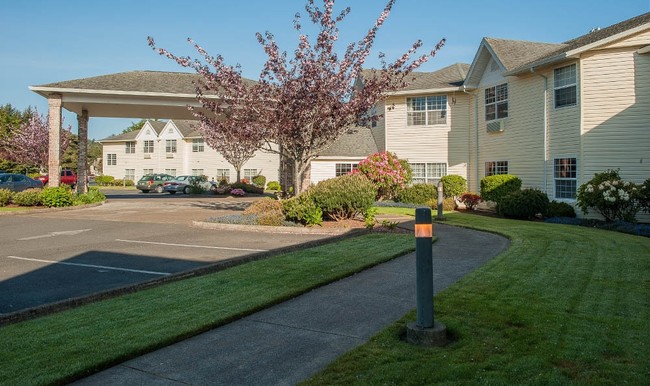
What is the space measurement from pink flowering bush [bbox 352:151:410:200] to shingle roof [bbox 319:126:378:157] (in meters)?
4.67

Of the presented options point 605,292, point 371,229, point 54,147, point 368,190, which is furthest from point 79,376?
point 54,147

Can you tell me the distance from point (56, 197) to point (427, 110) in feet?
60.8

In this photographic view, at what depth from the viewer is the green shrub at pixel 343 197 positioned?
14.6 meters

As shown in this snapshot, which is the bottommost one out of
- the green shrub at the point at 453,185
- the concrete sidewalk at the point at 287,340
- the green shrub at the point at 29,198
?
the concrete sidewalk at the point at 287,340

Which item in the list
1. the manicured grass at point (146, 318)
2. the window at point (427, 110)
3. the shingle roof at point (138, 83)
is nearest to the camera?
the manicured grass at point (146, 318)

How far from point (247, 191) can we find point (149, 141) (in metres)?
25.0

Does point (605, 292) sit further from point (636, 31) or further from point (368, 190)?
point (636, 31)

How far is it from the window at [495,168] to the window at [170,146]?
40.5 meters

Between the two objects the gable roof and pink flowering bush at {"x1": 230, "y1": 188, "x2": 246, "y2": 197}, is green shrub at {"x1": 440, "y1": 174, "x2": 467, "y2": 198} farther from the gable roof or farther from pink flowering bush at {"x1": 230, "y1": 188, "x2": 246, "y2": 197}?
pink flowering bush at {"x1": 230, "y1": 188, "x2": 246, "y2": 197}

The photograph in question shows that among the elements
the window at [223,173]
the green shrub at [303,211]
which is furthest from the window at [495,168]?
the window at [223,173]

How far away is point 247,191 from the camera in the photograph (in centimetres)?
3888

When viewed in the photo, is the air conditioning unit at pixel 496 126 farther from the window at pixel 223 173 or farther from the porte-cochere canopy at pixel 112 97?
the window at pixel 223 173

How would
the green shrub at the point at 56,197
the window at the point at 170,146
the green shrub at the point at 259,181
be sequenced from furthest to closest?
the window at the point at 170,146, the green shrub at the point at 259,181, the green shrub at the point at 56,197

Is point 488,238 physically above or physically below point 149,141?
below
